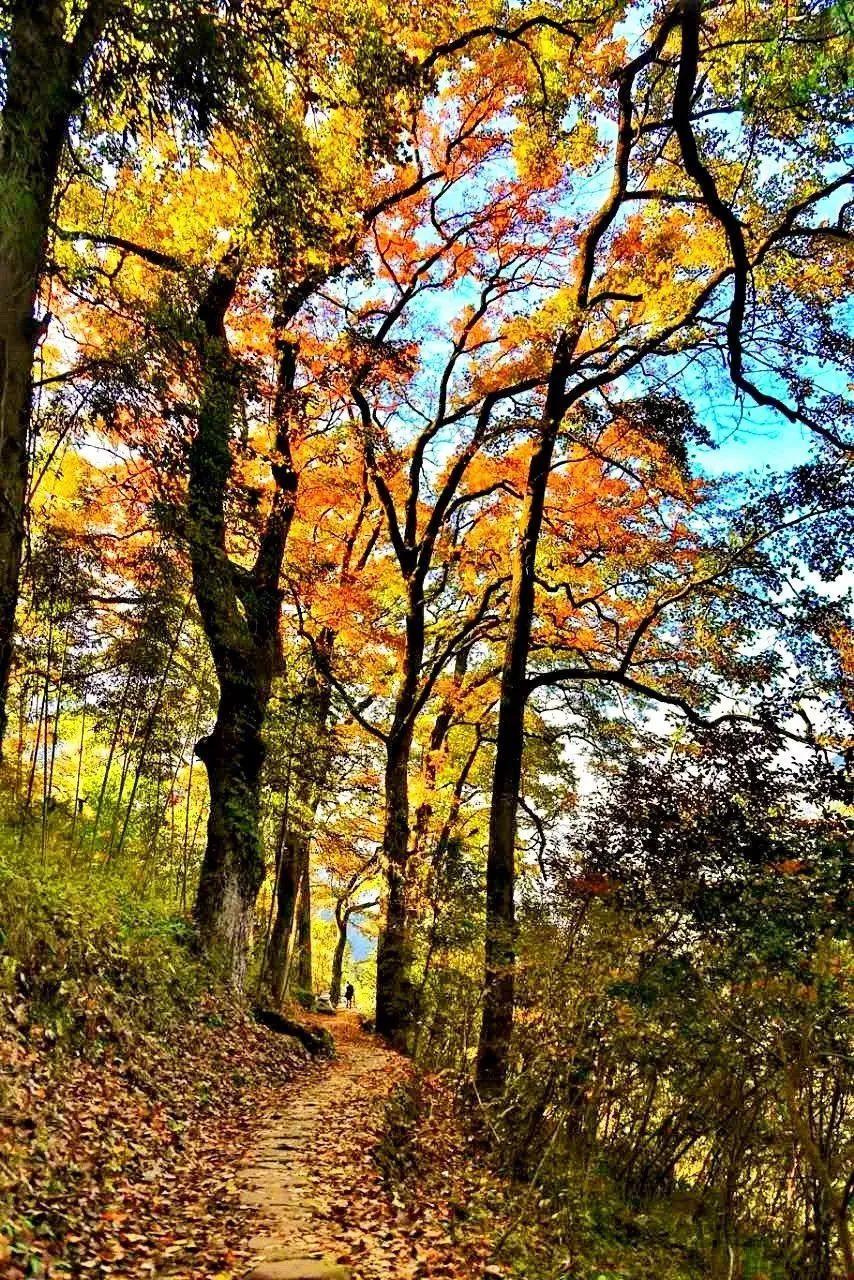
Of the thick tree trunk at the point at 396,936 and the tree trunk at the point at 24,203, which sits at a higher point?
the tree trunk at the point at 24,203

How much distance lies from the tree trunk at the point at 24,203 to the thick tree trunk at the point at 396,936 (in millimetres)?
8901

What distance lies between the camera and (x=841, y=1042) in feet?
16.6

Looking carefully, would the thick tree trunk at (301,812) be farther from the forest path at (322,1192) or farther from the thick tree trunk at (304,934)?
the forest path at (322,1192)

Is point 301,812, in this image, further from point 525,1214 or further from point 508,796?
point 525,1214

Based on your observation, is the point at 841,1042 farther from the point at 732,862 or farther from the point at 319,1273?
the point at 319,1273

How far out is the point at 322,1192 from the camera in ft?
15.0

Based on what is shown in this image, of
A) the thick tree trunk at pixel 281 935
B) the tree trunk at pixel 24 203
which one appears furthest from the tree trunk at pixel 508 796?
the thick tree trunk at pixel 281 935

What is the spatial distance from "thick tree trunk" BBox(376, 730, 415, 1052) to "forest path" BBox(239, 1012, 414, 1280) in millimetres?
4670

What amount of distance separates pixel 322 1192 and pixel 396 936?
819 cm

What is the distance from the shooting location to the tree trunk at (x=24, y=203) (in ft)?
14.0

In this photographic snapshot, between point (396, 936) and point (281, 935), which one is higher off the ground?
point (396, 936)

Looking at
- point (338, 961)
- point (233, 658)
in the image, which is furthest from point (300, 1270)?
point (338, 961)

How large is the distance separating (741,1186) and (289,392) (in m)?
9.87

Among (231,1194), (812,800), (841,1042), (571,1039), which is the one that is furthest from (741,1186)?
(231,1194)
